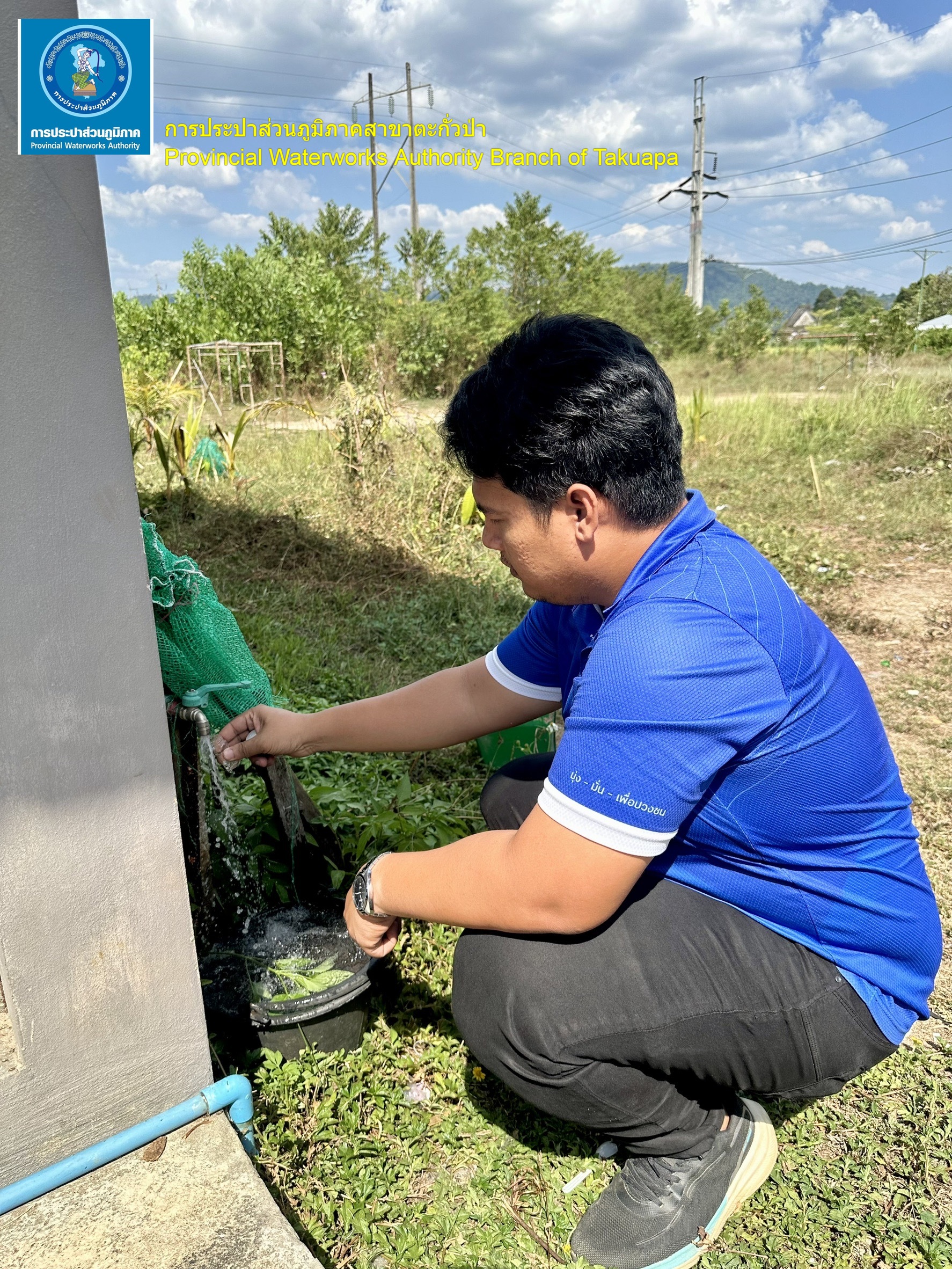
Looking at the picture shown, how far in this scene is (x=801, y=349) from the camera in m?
23.9

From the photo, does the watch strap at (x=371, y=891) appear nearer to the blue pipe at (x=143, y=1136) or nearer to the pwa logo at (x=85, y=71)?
the blue pipe at (x=143, y=1136)

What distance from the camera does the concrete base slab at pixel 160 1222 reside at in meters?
1.31

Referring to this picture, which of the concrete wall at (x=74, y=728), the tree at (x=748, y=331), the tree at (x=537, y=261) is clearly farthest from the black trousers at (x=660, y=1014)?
the tree at (x=537, y=261)

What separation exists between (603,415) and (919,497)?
7.29 metres

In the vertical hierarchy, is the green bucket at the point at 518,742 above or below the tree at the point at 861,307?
below

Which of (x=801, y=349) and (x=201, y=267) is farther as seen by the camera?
(x=801, y=349)

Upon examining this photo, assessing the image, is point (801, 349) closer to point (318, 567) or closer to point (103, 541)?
point (318, 567)

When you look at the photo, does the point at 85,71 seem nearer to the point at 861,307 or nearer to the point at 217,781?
the point at 217,781

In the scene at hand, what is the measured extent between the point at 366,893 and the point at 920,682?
3641 mm

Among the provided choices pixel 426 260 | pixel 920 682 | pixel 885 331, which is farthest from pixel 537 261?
pixel 920 682

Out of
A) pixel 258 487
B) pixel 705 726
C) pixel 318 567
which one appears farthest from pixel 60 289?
pixel 258 487

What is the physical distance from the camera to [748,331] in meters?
27.4

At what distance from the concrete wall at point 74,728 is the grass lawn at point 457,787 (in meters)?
0.46

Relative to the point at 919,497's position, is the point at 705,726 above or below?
above
